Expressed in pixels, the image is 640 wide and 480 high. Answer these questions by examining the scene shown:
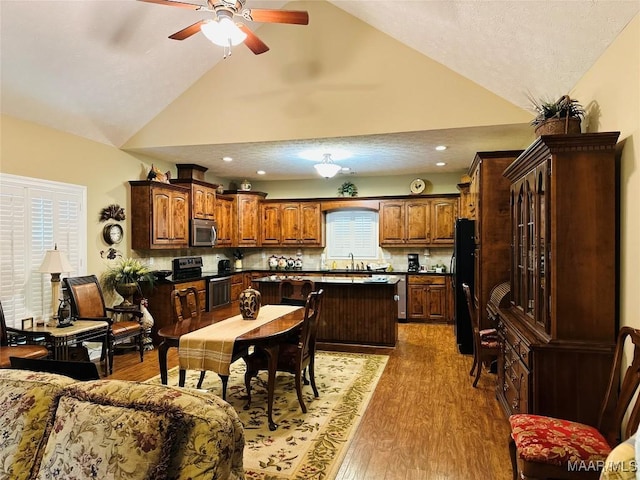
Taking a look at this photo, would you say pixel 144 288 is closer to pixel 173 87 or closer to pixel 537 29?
pixel 173 87

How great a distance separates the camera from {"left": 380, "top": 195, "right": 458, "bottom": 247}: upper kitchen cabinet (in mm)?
7415

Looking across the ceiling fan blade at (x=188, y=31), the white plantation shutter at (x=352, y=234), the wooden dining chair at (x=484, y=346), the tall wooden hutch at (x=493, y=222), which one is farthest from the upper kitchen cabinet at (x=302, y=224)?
the ceiling fan blade at (x=188, y=31)

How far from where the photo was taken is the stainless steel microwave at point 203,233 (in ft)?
21.2

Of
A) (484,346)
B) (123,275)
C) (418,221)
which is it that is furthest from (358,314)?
(123,275)

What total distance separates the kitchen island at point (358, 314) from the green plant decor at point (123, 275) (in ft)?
5.46

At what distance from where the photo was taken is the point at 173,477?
1251 mm

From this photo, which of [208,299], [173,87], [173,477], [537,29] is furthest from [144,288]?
[537,29]

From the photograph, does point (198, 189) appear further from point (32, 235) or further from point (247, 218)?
point (32, 235)

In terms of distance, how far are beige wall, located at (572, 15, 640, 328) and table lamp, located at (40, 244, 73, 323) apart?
15.5ft

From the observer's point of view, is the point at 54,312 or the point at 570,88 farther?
the point at 54,312

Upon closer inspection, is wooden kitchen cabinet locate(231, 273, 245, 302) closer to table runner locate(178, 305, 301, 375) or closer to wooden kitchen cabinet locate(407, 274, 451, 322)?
wooden kitchen cabinet locate(407, 274, 451, 322)

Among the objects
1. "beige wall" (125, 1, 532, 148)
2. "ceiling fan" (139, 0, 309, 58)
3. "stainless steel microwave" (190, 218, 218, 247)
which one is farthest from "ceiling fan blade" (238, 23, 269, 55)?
"stainless steel microwave" (190, 218, 218, 247)

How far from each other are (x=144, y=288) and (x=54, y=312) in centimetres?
150

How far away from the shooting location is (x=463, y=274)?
5223 millimetres
